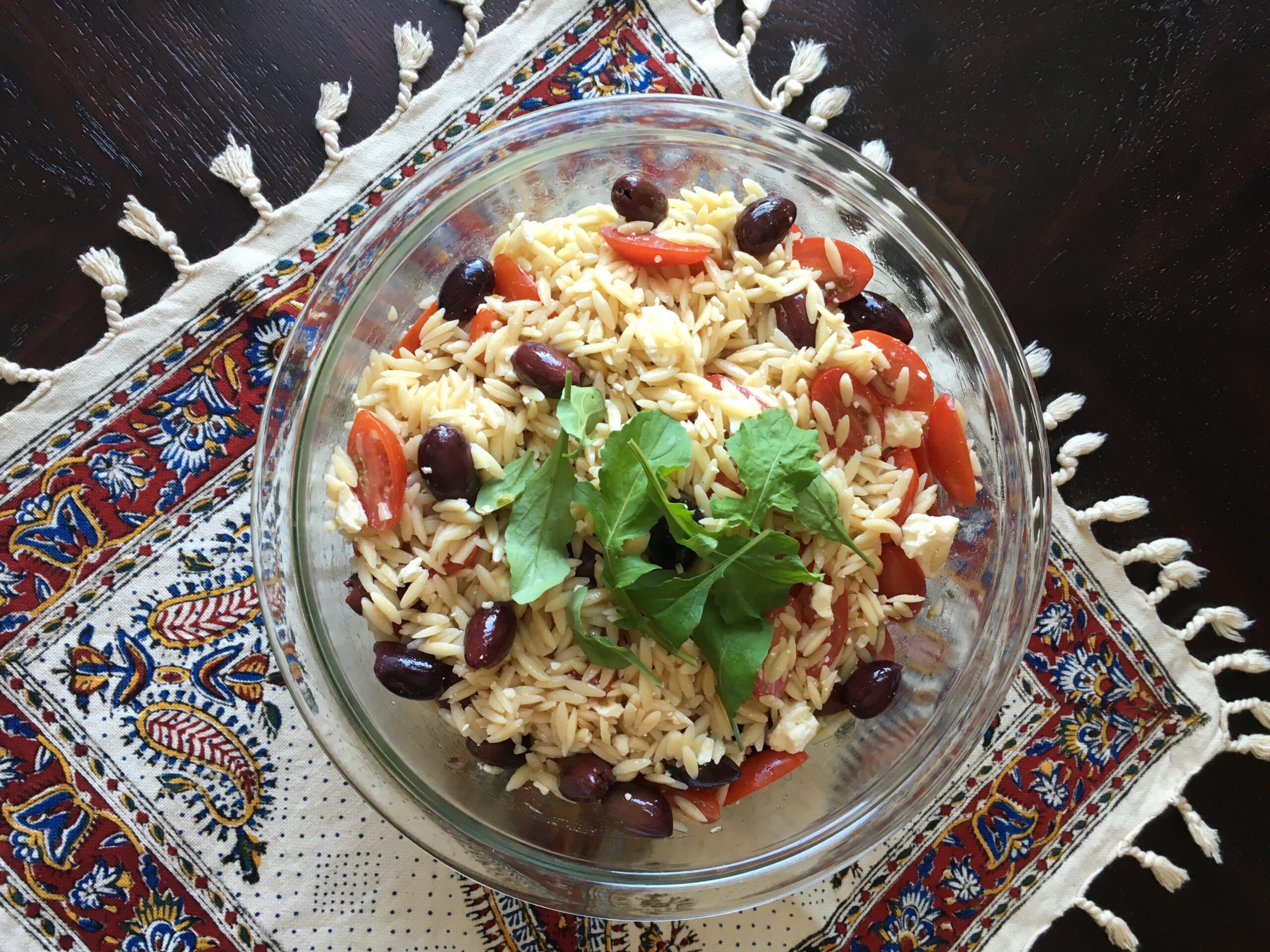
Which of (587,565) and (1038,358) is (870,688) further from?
(1038,358)

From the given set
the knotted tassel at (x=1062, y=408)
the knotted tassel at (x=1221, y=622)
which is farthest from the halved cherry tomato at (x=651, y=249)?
the knotted tassel at (x=1221, y=622)

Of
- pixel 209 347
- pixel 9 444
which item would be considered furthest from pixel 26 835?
pixel 209 347

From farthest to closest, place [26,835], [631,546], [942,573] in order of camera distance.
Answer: [26,835] → [942,573] → [631,546]

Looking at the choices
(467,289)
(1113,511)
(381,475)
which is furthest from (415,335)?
(1113,511)

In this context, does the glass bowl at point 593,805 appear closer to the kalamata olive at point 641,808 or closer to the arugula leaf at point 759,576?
the kalamata olive at point 641,808

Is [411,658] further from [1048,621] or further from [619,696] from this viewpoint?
[1048,621]

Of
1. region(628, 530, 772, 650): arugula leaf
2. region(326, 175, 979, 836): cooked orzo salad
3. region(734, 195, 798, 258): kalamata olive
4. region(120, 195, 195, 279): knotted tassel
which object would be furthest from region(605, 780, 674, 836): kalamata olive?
region(120, 195, 195, 279): knotted tassel
